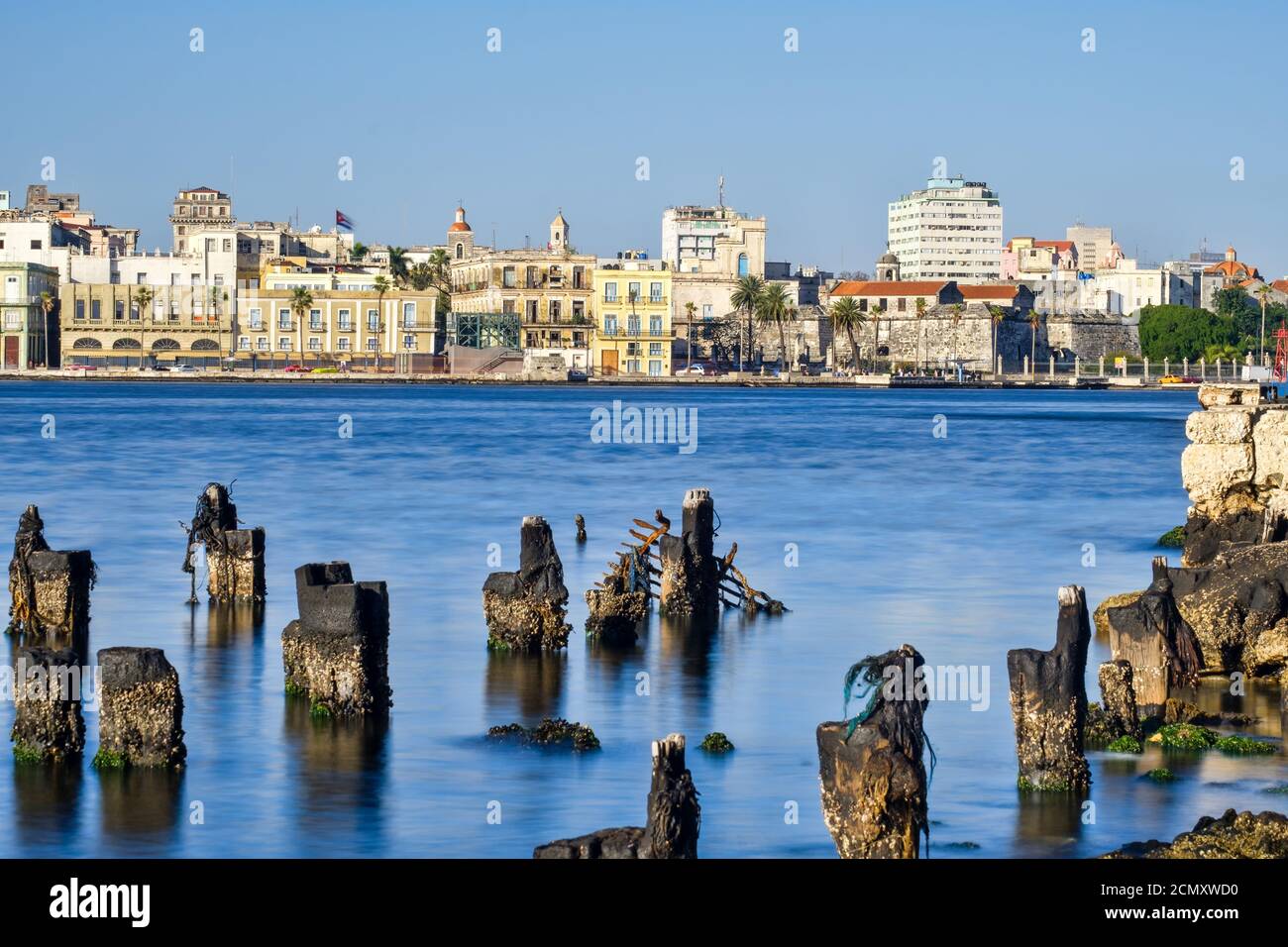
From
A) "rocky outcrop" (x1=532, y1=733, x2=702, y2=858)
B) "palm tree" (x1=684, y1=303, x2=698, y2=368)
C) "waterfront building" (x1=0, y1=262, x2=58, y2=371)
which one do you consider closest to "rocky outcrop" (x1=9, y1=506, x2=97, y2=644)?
"rocky outcrop" (x1=532, y1=733, x2=702, y2=858)

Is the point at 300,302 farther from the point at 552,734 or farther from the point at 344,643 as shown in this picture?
the point at 552,734

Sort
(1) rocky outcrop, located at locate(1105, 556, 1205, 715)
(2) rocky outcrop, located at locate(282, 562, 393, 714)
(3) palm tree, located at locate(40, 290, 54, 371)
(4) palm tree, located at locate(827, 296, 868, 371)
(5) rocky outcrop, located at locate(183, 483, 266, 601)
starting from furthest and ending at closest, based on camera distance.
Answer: (4) palm tree, located at locate(827, 296, 868, 371) → (3) palm tree, located at locate(40, 290, 54, 371) → (5) rocky outcrop, located at locate(183, 483, 266, 601) → (1) rocky outcrop, located at locate(1105, 556, 1205, 715) → (2) rocky outcrop, located at locate(282, 562, 393, 714)

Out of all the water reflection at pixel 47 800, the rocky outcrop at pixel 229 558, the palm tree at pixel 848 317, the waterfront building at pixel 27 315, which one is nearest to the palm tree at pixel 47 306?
the waterfront building at pixel 27 315

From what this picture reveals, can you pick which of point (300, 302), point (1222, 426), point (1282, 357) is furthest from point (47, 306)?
point (1222, 426)

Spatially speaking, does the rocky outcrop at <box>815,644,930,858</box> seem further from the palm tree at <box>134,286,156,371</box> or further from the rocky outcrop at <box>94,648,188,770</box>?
the palm tree at <box>134,286,156,371</box>

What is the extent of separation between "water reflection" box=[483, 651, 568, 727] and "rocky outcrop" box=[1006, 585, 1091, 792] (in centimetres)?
525

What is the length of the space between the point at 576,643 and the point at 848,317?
545 feet

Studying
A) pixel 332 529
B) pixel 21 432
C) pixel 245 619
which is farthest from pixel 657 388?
pixel 245 619

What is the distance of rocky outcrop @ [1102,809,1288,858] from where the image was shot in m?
13.6

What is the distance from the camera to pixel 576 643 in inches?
979

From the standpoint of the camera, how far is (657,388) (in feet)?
546

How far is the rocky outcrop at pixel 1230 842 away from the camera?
536 inches

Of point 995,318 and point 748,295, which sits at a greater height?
point 748,295
